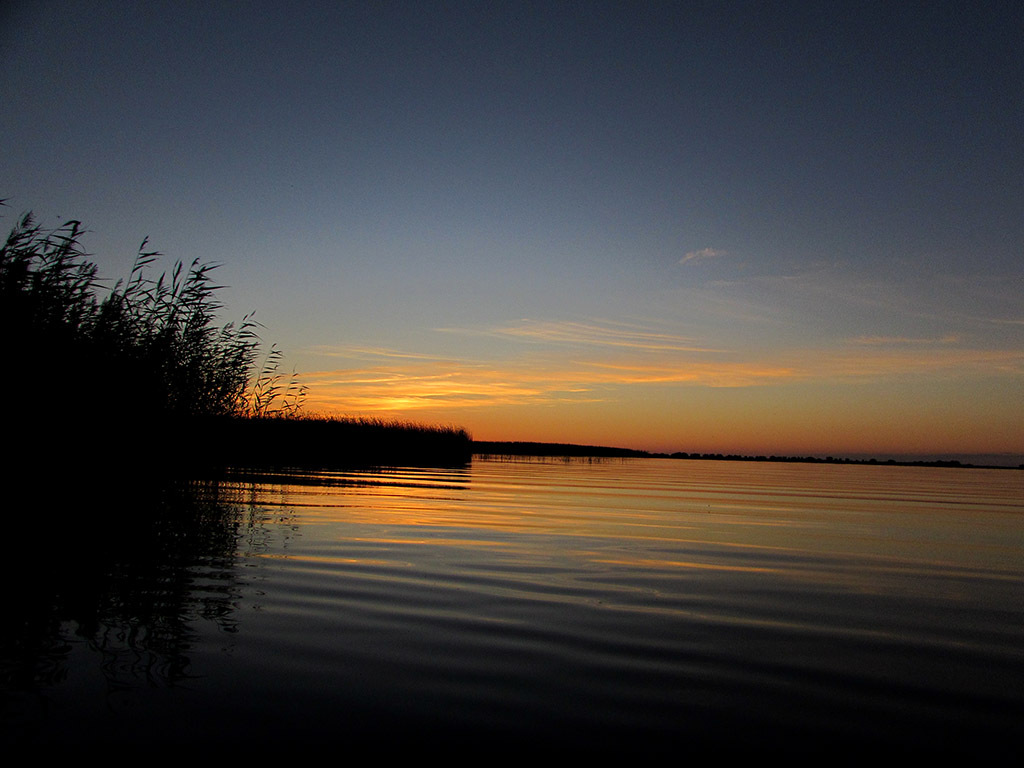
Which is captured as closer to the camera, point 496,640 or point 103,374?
point 496,640

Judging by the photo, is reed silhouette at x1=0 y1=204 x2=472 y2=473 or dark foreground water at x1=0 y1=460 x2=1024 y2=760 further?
reed silhouette at x1=0 y1=204 x2=472 y2=473

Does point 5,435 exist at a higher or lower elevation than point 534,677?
higher

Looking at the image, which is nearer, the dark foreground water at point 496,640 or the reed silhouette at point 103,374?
the dark foreground water at point 496,640

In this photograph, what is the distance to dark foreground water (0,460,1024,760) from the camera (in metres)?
3.31

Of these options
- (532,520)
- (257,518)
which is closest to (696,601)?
(532,520)

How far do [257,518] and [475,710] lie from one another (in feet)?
26.7

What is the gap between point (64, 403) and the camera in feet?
42.0

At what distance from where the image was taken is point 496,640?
15.8 ft

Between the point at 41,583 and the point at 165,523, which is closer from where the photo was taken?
the point at 41,583

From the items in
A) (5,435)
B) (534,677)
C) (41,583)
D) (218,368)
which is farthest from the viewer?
(218,368)

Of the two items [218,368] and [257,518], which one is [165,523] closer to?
[257,518]

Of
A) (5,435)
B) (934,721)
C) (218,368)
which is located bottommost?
(934,721)

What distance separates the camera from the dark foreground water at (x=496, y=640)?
3.31 metres

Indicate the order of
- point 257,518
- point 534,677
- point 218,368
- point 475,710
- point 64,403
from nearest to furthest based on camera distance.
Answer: point 475,710
point 534,677
point 257,518
point 64,403
point 218,368
